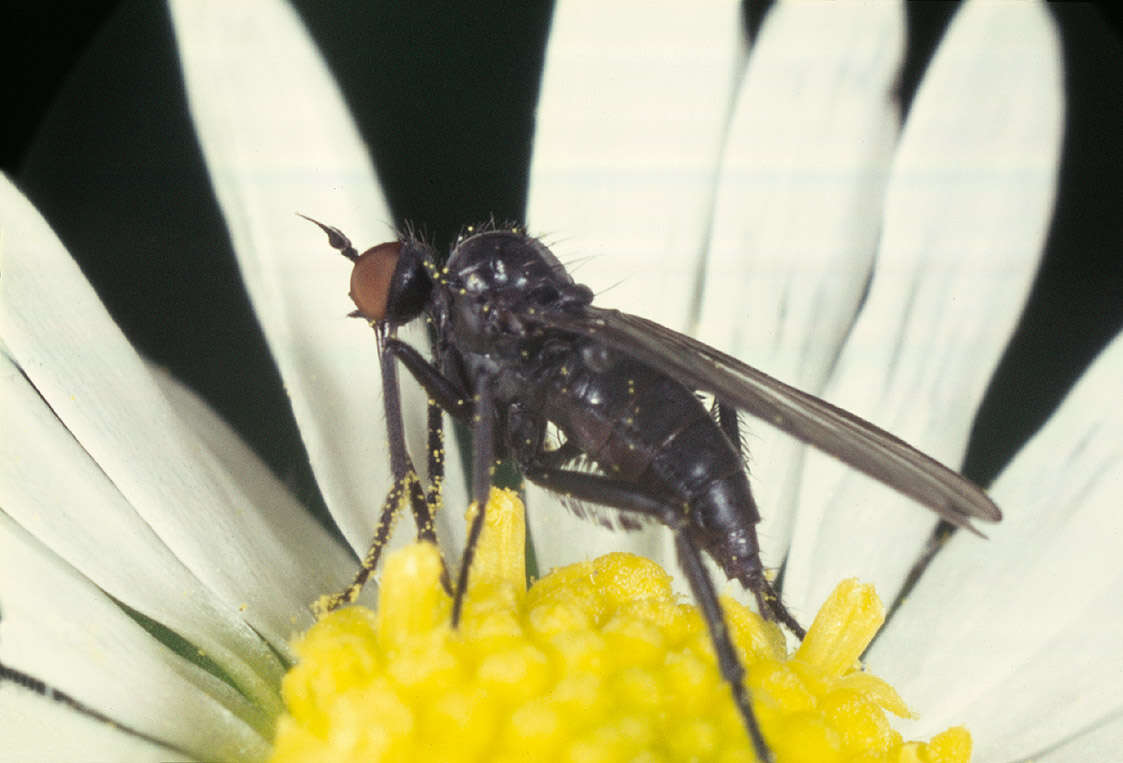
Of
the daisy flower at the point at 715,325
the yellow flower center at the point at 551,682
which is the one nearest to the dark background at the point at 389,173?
the daisy flower at the point at 715,325

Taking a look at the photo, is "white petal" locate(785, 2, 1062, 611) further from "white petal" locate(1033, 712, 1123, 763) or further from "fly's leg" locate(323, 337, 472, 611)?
"fly's leg" locate(323, 337, 472, 611)

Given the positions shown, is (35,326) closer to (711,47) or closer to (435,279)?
(435,279)

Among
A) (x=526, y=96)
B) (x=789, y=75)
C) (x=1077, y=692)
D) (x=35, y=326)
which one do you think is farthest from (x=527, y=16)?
(x=1077, y=692)

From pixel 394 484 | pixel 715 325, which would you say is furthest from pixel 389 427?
pixel 715 325

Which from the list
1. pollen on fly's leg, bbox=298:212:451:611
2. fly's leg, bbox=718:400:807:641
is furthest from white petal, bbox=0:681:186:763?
fly's leg, bbox=718:400:807:641

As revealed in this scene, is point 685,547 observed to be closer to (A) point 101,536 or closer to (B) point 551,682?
(B) point 551,682

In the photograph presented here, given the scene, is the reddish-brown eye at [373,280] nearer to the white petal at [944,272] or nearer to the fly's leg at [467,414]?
the fly's leg at [467,414]

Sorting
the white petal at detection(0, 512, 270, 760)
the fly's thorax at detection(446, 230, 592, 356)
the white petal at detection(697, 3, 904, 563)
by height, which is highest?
the white petal at detection(697, 3, 904, 563)
